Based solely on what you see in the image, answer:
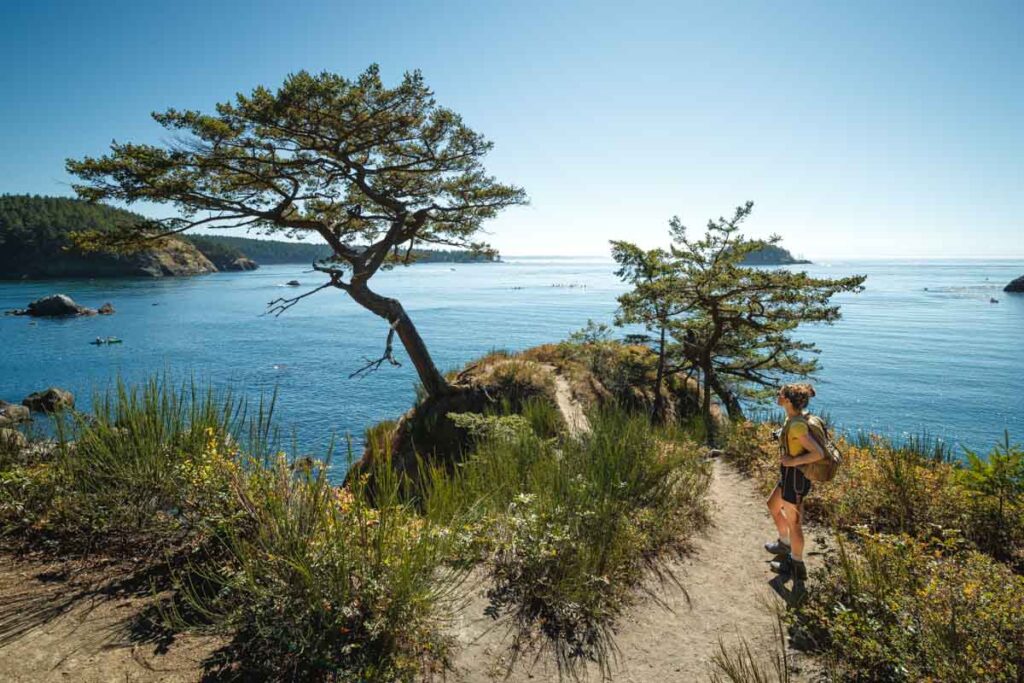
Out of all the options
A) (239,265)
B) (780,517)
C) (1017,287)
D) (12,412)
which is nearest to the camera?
(780,517)

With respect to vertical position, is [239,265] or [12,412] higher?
[239,265]

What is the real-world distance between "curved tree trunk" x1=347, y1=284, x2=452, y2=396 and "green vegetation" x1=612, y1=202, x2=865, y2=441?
6.42m

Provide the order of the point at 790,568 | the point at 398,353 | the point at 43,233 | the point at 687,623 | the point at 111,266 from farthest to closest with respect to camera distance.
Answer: the point at 111,266, the point at 43,233, the point at 398,353, the point at 790,568, the point at 687,623

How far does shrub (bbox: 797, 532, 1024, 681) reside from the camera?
3260 millimetres

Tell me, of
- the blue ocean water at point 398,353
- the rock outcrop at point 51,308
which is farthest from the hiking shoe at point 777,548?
the rock outcrop at point 51,308

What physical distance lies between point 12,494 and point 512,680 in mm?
5126

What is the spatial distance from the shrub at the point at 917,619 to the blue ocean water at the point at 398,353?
9.63m

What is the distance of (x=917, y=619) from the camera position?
369 cm

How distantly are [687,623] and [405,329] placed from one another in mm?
9691

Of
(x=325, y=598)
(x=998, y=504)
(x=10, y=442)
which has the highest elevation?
(x=10, y=442)

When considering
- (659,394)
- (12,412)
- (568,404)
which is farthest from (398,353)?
(568,404)

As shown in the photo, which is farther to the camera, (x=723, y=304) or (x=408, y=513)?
(x=723, y=304)

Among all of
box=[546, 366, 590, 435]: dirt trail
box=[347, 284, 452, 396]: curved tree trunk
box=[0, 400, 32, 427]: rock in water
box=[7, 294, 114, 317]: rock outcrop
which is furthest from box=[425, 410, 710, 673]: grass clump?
box=[7, 294, 114, 317]: rock outcrop

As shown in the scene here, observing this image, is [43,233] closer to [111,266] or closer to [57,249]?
[57,249]
